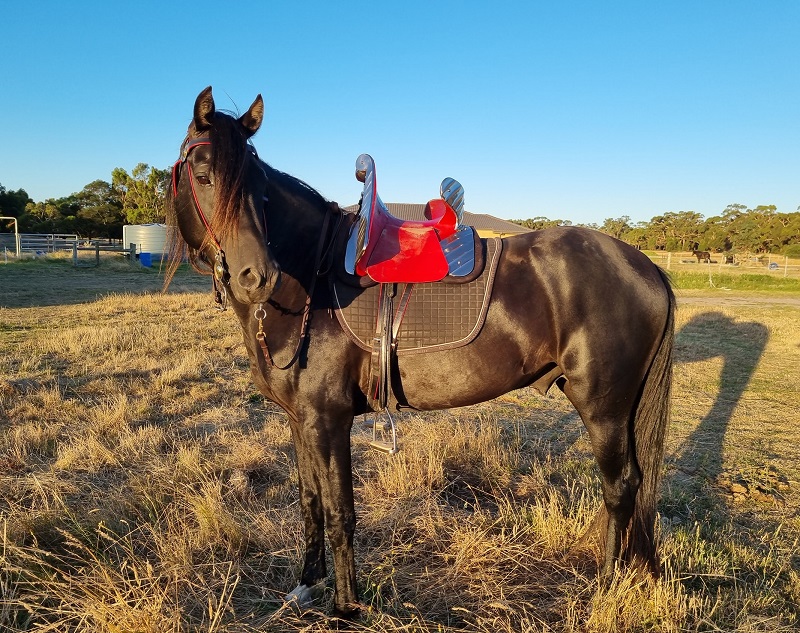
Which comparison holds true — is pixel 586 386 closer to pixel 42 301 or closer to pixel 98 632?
pixel 98 632

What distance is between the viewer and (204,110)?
1.91 meters

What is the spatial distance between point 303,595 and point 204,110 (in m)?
2.27

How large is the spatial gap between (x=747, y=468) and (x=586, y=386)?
2894mm

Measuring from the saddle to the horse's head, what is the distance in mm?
446

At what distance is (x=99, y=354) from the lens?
282 inches

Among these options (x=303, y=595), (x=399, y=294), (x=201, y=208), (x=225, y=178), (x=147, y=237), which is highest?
(x=147, y=237)

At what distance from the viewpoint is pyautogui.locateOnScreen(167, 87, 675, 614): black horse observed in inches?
83.8

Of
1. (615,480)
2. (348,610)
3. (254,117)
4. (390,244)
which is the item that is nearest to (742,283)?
(615,480)

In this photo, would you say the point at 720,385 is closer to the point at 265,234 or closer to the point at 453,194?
the point at 453,194

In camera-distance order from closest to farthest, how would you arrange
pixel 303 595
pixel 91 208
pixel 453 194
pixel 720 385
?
pixel 303 595, pixel 453 194, pixel 720 385, pixel 91 208

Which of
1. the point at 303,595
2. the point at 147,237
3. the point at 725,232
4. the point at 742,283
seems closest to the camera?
the point at 303,595

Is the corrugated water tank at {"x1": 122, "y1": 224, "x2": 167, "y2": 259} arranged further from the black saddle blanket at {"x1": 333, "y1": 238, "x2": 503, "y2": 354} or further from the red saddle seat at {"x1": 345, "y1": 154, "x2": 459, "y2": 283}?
the black saddle blanket at {"x1": 333, "y1": 238, "x2": 503, "y2": 354}

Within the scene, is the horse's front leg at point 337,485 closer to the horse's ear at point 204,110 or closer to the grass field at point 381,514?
the grass field at point 381,514

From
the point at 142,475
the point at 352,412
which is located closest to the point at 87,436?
the point at 142,475
